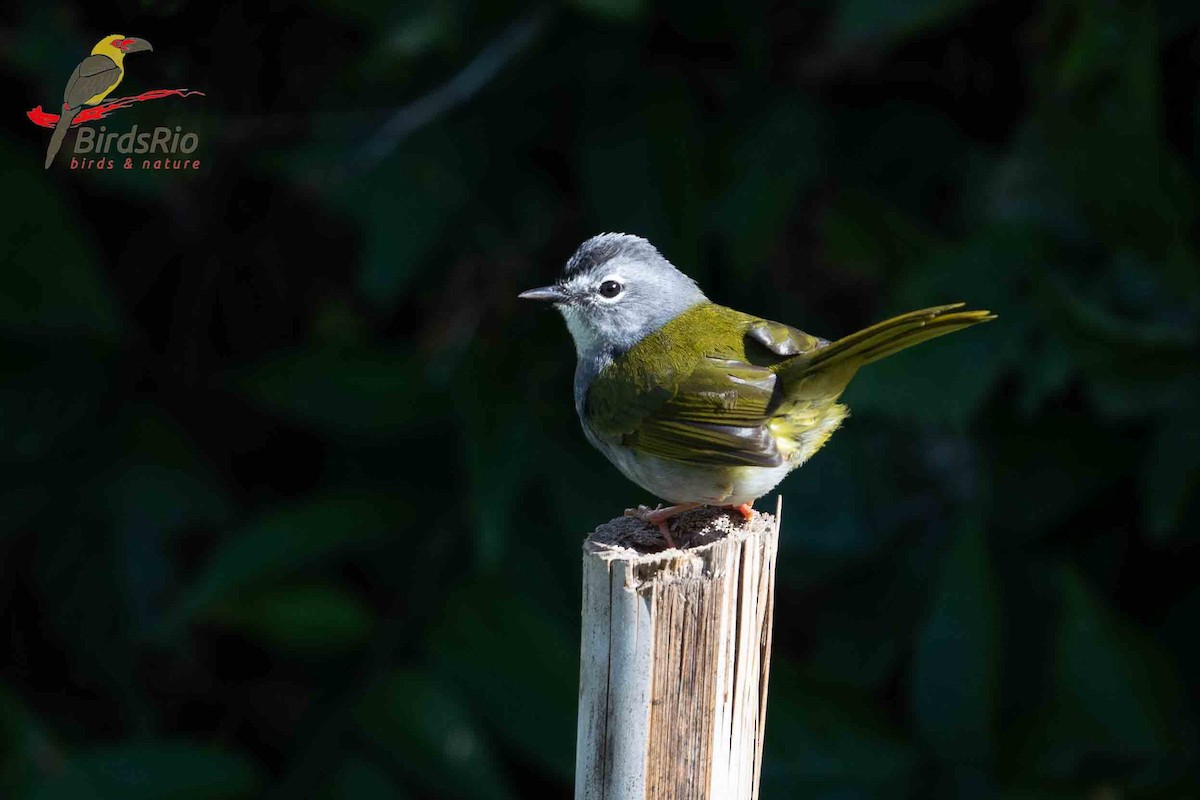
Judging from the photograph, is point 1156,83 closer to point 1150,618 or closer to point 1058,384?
point 1058,384

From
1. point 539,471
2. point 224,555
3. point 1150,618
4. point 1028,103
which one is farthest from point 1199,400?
point 224,555

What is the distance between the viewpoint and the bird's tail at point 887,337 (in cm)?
266

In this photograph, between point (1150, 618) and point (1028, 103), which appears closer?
point (1150, 618)

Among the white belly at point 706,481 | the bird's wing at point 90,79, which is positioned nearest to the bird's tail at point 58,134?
the bird's wing at point 90,79

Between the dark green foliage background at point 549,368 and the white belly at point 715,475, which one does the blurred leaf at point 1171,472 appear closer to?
the dark green foliage background at point 549,368

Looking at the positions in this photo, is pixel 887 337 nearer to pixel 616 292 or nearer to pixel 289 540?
pixel 616 292

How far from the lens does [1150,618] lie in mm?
4594

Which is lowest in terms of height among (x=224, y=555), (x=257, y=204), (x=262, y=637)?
(x=262, y=637)

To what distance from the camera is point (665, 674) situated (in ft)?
7.37

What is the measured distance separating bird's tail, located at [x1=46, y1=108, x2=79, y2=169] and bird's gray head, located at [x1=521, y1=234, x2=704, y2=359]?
6.40 ft

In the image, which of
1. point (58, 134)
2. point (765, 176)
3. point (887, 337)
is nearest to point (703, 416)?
point (887, 337)

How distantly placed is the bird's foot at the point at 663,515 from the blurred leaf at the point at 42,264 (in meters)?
2.66

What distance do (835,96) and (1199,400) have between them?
1755 millimetres

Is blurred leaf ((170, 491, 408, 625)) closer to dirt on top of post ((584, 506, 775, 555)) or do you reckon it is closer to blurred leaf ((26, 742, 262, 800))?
blurred leaf ((26, 742, 262, 800))
